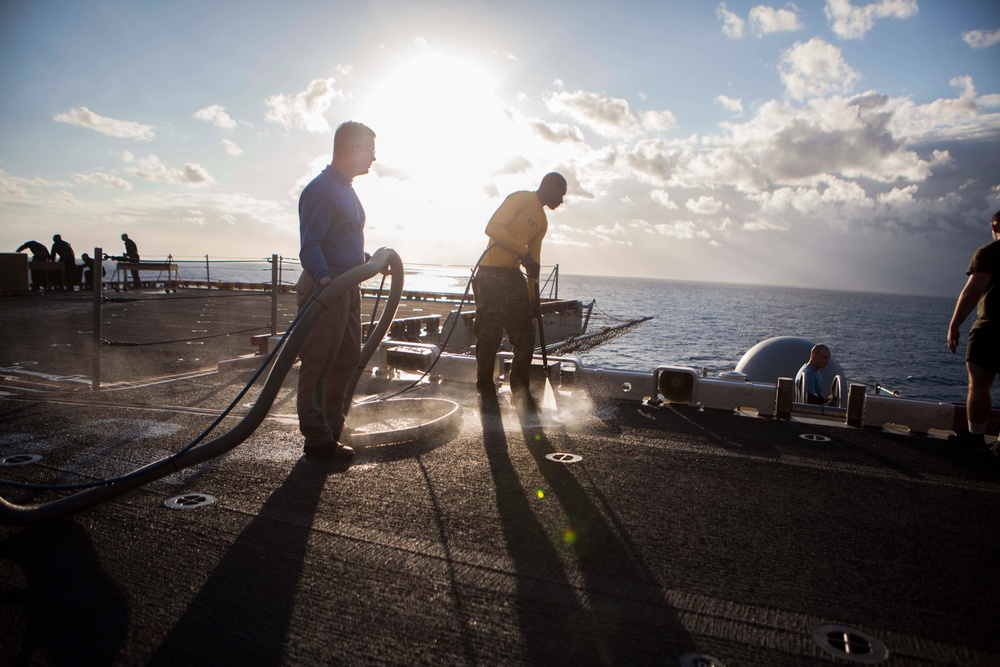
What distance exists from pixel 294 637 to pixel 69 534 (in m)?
1.39

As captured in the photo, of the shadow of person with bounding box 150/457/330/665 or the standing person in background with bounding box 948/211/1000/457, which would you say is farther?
the standing person in background with bounding box 948/211/1000/457

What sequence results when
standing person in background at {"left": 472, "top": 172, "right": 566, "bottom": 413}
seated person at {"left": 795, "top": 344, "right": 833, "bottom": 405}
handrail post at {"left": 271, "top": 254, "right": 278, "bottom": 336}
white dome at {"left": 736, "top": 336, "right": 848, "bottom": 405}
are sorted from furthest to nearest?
white dome at {"left": 736, "top": 336, "right": 848, "bottom": 405} < seated person at {"left": 795, "top": 344, "right": 833, "bottom": 405} < handrail post at {"left": 271, "top": 254, "right": 278, "bottom": 336} < standing person in background at {"left": 472, "top": 172, "right": 566, "bottom": 413}

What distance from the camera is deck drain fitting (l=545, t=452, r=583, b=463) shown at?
3971 mm

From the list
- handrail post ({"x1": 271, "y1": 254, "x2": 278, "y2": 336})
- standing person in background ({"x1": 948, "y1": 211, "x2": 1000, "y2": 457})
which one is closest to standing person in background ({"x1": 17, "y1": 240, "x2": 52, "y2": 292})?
handrail post ({"x1": 271, "y1": 254, "x2": 278, "y2": 336})

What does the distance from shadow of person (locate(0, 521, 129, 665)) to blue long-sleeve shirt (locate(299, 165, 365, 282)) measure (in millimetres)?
1748

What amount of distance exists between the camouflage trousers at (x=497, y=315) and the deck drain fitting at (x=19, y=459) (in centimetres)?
336

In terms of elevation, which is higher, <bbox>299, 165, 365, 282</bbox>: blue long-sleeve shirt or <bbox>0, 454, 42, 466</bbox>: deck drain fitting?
<bbox>299, 165, 365, 282</bbox>: blue long-sleeve shirt

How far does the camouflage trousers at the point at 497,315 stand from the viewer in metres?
5.88

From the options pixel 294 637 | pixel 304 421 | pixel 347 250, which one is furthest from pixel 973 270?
pixel 294 637

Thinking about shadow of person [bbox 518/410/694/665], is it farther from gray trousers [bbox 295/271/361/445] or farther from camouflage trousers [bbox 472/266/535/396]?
camouflage trousers [bbox 472/266/535/396]

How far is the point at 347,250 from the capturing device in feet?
13.1

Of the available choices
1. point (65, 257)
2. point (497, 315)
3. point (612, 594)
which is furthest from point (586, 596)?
point (65, 257)

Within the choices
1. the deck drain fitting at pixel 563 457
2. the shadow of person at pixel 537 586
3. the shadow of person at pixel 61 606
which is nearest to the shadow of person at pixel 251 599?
the shadow of person at pixel 61 606

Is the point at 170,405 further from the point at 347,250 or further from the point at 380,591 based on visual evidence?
the point at 380,591
